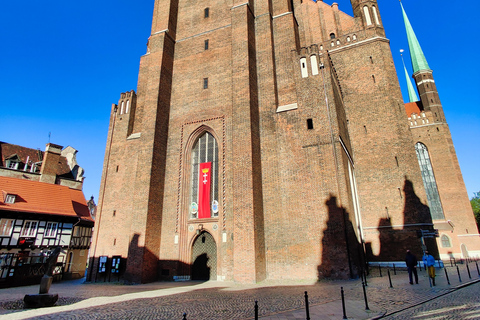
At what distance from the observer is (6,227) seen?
818 inches

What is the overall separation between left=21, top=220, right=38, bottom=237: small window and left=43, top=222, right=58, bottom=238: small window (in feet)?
2.74

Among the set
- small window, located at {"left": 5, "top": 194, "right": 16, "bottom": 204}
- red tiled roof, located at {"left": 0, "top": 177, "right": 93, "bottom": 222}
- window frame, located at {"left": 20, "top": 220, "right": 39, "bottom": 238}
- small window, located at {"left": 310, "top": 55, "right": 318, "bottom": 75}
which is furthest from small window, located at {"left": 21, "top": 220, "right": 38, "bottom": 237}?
small window, located at {"left": 310, "top": 55, "right": 318, "bottom": 75}

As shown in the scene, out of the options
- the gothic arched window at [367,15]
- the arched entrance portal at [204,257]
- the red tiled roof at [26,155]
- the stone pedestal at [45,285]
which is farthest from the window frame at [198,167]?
the red tiled roof at [26,155]

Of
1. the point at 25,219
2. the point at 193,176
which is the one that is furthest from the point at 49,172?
the point at 193,176

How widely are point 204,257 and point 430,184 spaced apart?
28022mm

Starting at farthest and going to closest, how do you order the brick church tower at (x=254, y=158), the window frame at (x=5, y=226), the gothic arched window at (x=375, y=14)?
1. the gothic arched window at (x=375, y=14)
2. the window frame at (x=5, y=226)
3. the brick church tower at (x=254, y=158)

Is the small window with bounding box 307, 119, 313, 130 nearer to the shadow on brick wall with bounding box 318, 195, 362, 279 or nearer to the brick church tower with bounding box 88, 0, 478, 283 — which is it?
Answer: the brick church tower with bounding box 88, 0, 478, 283

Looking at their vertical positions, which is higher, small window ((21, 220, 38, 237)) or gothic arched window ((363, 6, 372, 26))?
gothic arched window ((363, 6, 372, 26))

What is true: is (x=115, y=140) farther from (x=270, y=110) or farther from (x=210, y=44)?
(x=270, y=110)

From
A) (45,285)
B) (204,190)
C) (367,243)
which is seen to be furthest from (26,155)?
(367,243)

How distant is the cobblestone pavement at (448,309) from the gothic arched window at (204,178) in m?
11.2

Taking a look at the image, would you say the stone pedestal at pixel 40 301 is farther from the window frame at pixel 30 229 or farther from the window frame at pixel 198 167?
the window frame at pixel 30 229

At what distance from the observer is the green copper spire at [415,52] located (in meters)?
38.8

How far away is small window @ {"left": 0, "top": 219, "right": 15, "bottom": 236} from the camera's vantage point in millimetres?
20547
